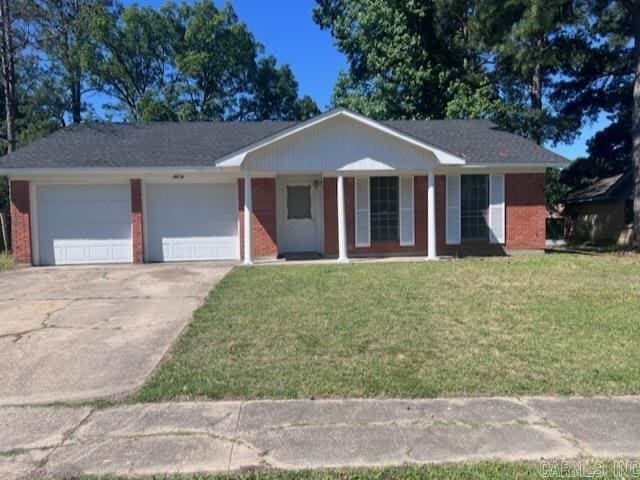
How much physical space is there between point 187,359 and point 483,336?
12.2 ft

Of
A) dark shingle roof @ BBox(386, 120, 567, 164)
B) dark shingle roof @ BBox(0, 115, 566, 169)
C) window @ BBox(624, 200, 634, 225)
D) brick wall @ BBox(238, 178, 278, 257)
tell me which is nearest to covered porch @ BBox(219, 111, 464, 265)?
brick wall @ BBox(238, 178, 278, 257)

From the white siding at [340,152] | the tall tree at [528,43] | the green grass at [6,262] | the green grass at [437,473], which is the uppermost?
the tall tree at [528,43]

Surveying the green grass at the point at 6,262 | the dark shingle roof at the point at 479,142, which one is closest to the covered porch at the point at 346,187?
the dark shingle roof at the point at 479,142

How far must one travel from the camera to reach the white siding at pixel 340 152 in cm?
1307

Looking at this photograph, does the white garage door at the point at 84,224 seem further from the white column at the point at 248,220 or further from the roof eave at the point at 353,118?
the roof eave at the point at 353,118

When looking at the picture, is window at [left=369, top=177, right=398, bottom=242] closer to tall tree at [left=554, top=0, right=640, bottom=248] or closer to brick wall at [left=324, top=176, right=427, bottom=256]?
brick wall at [left=324, top=176, right=427, bottom=256]

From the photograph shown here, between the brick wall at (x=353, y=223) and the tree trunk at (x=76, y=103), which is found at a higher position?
the tree trunk at (x=76, y=103)

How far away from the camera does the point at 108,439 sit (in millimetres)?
3689

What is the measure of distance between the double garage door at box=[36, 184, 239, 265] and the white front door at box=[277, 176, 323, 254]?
155 cm

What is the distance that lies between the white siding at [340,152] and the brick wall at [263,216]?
1.15 meters

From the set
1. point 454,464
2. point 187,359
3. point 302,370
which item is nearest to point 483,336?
point 302,370

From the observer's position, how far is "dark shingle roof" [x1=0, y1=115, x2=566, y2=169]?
1367cm

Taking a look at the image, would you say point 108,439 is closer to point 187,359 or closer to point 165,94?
point 187,359

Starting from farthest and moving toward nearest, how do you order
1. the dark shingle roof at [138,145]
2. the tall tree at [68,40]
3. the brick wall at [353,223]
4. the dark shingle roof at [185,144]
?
the tall tree at [68,40] < the brick wall at [353,223] < the dark shingle roof at [185,144] < the dark shingle roof at [138,145]
